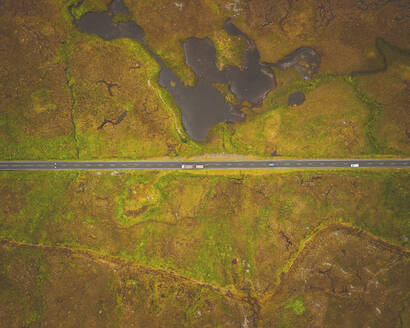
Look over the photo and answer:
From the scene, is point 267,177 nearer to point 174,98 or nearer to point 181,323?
point 174,98

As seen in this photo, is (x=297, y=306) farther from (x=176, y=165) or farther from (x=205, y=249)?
(x=176, y=165)

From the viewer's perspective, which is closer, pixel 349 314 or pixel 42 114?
pixel 349 314

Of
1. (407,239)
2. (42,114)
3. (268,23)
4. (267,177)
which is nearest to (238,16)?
(268,23)

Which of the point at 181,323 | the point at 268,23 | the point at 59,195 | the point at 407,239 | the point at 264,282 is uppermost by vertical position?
the point at 268,23

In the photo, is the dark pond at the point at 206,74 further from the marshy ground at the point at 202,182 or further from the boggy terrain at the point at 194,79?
the marshy ground at the point at 202,182

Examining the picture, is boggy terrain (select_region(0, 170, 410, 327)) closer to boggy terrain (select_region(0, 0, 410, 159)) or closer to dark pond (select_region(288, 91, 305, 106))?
boggy terrain (select_region(0, 0, 410, 159))

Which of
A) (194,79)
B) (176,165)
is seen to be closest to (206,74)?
(194,79)

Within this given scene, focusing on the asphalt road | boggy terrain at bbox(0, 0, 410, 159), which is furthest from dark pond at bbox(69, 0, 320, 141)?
the asphalt road
